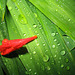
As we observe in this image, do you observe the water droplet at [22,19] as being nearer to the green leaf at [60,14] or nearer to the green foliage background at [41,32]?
the green foliage background at [41,32]

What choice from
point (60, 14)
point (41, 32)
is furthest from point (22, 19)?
point (60, 14)

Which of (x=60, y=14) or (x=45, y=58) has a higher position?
(x=60, y=14)

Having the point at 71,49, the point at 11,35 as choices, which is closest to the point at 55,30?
the point at 71,49

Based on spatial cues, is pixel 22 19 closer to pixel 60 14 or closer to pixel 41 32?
pixel 41 32

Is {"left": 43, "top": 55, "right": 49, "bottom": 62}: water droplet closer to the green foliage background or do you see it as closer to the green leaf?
the green foliage background

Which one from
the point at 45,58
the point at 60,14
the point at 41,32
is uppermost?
the point at 60,14

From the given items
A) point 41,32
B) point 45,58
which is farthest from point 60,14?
point 45,58

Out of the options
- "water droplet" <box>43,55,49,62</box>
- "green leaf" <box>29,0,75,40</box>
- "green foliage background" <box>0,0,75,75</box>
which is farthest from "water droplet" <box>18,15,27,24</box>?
"water droplet" <box>43,55,49,62</box>

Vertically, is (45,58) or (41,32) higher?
(41,32)

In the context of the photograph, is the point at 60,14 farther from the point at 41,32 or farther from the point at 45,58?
the point at 45,58
